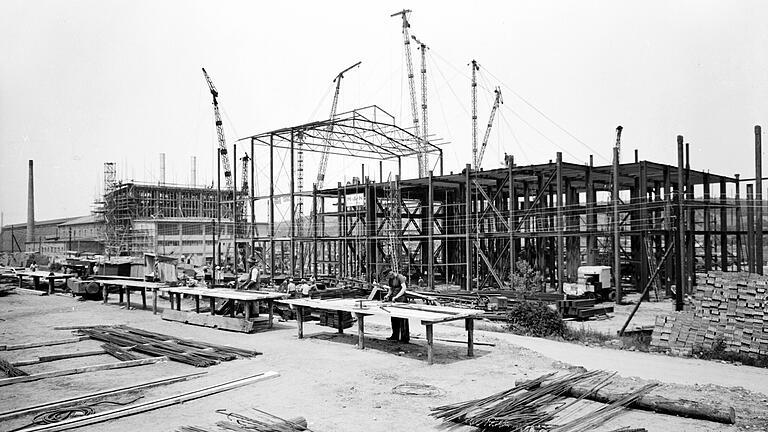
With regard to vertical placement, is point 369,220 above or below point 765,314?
above

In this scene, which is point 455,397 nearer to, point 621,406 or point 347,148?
point 621,406

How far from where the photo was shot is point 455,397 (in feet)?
31.0

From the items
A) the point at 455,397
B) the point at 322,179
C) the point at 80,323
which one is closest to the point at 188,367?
the point at 455,397

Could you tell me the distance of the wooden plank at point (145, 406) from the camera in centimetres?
790

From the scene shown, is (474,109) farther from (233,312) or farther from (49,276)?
(233,312)

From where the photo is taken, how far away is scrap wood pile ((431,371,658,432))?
7.56 meters

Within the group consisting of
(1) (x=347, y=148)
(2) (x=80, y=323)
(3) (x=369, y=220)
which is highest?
(1) (x=347, y=148)

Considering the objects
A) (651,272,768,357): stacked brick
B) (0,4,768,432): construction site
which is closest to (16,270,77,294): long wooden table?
(0,4,768,432): construction site

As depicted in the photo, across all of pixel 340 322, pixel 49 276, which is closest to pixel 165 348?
pixel 340 322

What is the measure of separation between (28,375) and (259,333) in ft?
20.4

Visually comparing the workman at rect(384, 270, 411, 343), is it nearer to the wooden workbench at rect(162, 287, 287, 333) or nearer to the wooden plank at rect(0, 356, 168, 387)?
the wooden workbench at rect(162, 287, 287, 333)

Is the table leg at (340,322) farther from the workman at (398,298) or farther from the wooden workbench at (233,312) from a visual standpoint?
the workman at (398,298)

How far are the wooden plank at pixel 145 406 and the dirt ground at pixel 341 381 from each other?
15cm

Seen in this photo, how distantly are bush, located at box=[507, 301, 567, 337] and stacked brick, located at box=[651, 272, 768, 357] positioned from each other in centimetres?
277
